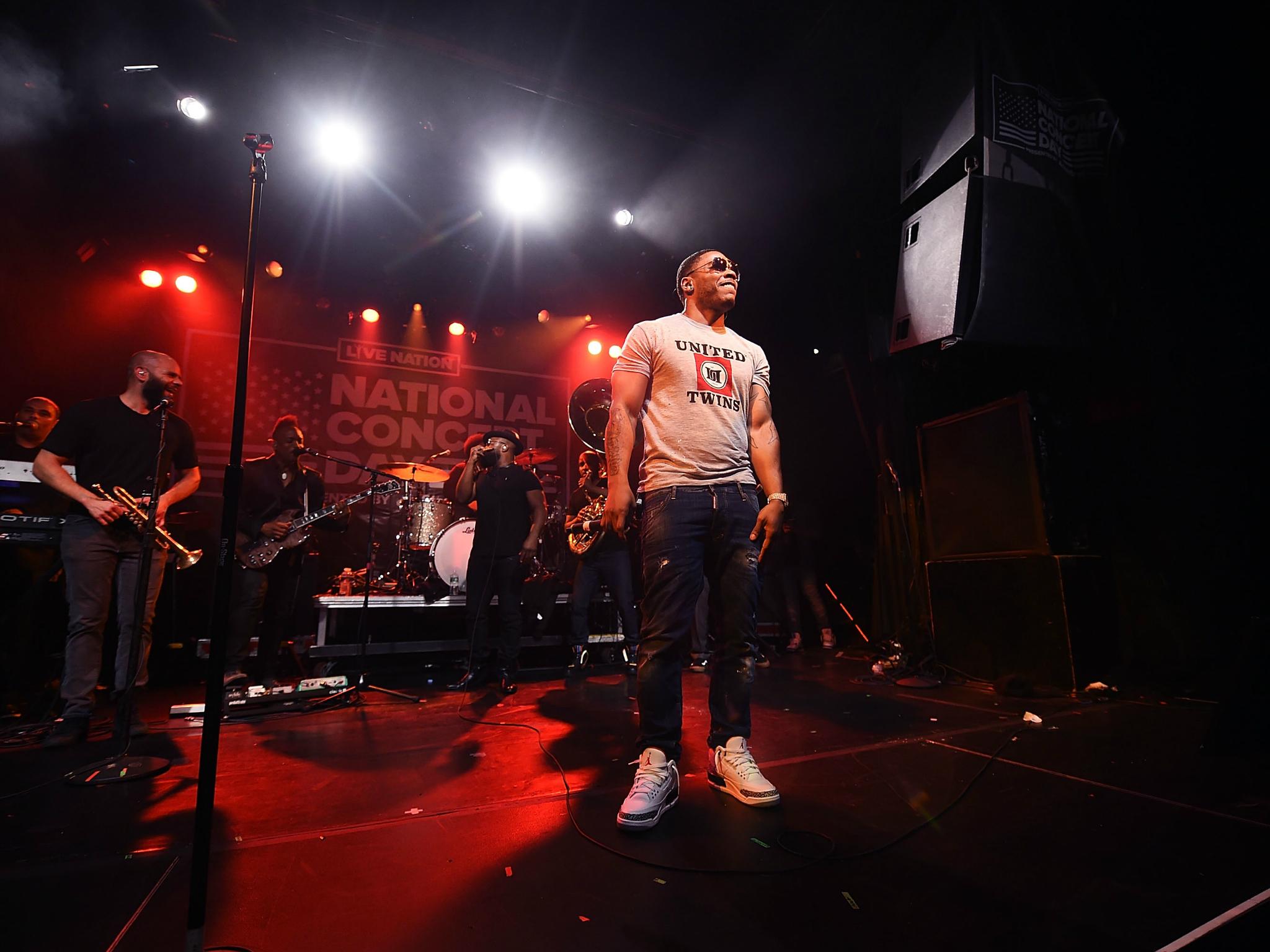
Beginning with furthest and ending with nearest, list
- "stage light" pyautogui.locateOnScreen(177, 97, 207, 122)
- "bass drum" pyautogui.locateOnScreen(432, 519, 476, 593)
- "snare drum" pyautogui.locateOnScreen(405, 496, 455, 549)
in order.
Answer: "snare drum" pyautogui.locateOnScreen(405, 496, 455, 549) → "bass drum" pyautogui.locateOnScreen(432, 519, 476, 593) → "stage light" pyautogui.locateOnScreen(177, 97, 207, 122)

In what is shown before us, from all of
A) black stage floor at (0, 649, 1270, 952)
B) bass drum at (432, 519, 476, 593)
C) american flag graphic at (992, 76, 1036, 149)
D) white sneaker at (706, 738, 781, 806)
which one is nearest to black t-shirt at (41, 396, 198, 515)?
black stage floor at (0, 649, 1270, 952)

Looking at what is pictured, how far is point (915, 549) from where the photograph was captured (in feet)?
19.1

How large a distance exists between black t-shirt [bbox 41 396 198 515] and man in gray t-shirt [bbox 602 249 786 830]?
10.1 ft

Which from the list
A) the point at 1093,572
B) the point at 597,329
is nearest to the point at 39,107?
the point at 597,329

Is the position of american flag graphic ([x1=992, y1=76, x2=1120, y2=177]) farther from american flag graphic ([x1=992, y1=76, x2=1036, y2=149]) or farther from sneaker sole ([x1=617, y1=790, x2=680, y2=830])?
sneaker sole ([x1=617, y1=790, x2=680, y2=830])

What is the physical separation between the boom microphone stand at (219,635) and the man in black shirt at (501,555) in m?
3.69

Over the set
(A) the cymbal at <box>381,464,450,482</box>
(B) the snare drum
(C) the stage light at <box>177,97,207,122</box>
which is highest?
(C) the stage light at <box>177,97,207,122</box>

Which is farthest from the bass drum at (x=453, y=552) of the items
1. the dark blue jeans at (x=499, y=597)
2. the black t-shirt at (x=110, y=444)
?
the black t-shirt at (x=110, y=444)

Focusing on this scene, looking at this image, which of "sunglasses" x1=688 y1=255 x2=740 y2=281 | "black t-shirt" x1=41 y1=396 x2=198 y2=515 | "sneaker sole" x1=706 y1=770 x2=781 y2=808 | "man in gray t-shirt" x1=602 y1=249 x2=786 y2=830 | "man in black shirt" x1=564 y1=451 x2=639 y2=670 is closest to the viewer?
"sneaker sole" x1=706 y1=770 x2=781 y2=808

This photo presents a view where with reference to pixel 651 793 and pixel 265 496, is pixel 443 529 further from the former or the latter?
pixel 651 793

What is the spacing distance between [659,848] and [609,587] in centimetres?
402

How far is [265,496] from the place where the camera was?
16.7 feet

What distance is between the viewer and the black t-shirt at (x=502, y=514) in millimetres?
5027

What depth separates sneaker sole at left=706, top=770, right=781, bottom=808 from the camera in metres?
1.98
